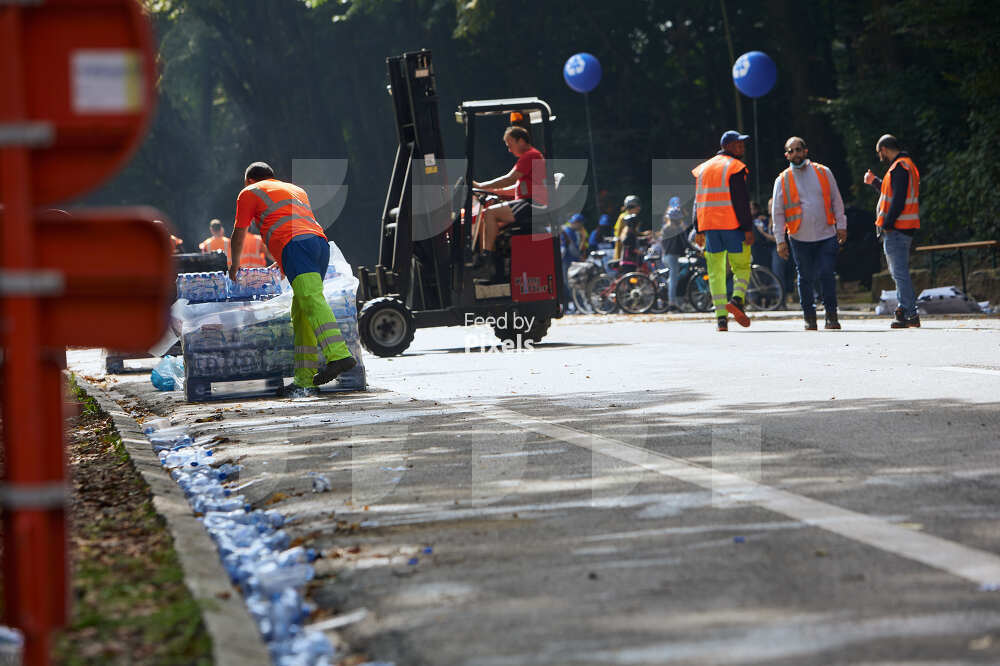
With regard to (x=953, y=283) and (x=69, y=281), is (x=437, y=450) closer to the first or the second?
(x=69, y=281)

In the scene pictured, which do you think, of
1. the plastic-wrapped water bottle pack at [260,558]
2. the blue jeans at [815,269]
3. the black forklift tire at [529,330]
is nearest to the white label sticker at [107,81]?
the plastic-wrapped water bottle pack at [260,558]

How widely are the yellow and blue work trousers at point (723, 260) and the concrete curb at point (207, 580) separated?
10.6m

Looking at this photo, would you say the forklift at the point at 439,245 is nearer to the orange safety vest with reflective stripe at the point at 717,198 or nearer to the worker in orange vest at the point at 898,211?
the orange safety vest with reflective stripe at the point at 717,198

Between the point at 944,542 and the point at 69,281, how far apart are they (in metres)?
2.81

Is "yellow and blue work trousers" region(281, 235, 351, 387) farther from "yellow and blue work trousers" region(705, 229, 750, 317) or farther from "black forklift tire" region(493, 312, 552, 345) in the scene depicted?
"yellow and blue work trousers" region(705, 229, 750, 317)

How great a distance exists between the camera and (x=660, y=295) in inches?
938

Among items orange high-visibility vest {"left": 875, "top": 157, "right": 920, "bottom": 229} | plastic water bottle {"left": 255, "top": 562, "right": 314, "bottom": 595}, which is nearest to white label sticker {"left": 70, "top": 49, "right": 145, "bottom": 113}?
plastic water bottle {"left": 255, "top": 562, "right": 314, "bottom": 595}

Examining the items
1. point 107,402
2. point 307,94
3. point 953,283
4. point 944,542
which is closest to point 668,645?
point 944,542

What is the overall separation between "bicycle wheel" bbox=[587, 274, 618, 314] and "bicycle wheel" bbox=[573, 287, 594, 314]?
15 cm

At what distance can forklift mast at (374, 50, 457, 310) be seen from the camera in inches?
621

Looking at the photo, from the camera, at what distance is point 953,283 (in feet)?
73.5

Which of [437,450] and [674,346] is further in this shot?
[674,346]

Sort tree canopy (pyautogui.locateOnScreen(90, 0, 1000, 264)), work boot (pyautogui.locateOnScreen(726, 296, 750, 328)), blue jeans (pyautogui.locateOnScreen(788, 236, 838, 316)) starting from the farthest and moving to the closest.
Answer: tree canopy (pyautogui.locateOnScreen(90, 0, 1000, 264)) < work boot (pyautogui.locateOnScreen(726, 296, 750, 328)) < blue jeans (pyautogui.locateOnScreen(788, 236, 838, 316))

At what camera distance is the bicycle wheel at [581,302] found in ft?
81.6
